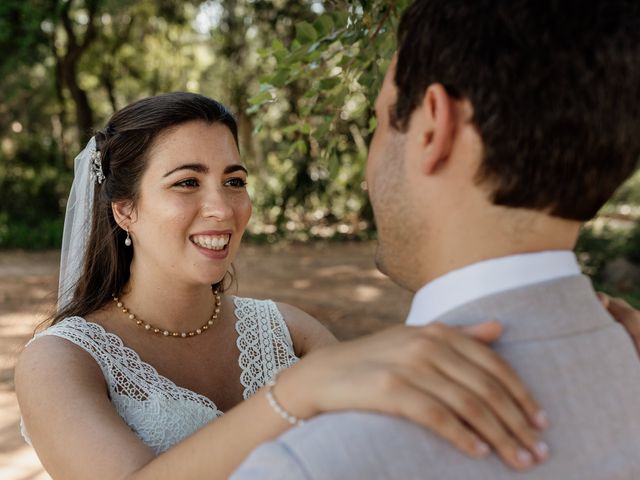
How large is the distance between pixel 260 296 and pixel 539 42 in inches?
343

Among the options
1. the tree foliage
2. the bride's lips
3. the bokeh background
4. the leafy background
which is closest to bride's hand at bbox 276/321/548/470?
the bride's lips

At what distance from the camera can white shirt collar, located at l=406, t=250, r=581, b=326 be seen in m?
1.18

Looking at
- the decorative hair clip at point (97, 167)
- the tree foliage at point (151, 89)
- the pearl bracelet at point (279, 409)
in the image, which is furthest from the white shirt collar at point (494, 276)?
the tree foliage at point (151, 89)

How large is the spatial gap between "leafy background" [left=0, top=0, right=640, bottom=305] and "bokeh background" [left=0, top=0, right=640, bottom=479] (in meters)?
0.03

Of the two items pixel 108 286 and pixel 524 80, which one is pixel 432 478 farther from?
pixel 108 286

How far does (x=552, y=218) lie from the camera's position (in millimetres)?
1219

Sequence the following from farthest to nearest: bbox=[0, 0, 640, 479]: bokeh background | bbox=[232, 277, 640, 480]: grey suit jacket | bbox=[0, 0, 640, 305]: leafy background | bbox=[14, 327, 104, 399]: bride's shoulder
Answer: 1. bbox=[0, 0, 640, 305]: leafy background
2. bbox=[0, 0, 640, 479]: bokeh background
3. bbox=[14, 327, 104, 399]: bride's shoulder
4. bbox=[232, 277, 640, 480]: grey suit jacket

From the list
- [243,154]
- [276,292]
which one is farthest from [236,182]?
[243,154]

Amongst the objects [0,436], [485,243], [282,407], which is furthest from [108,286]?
[0,436]

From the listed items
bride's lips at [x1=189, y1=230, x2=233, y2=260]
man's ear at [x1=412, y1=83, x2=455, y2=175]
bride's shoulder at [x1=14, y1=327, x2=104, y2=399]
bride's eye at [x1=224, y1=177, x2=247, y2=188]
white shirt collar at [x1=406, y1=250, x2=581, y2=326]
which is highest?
man's ear at [x1=412, y1=83, x2=455, y2=175]

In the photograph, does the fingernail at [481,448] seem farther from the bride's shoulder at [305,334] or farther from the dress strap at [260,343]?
the bride's shoulder at [305,334]

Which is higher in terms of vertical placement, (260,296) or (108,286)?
(108,286)

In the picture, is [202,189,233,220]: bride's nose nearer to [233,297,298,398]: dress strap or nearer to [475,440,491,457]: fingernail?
[233,297,298,398]: dress strap

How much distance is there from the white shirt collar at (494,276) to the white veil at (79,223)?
201 centimetres
